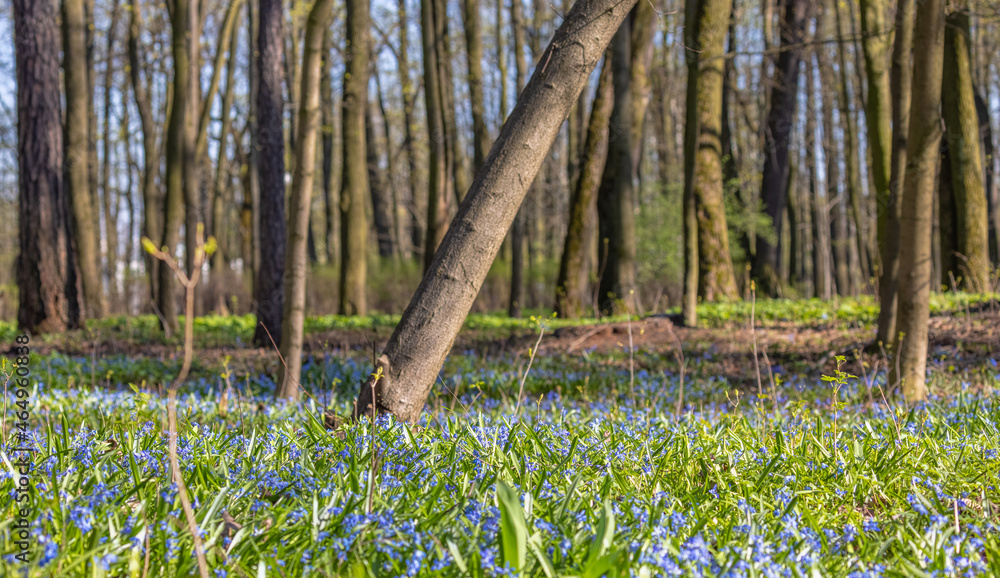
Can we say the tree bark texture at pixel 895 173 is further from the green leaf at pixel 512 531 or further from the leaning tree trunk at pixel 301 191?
the green leaf at pixel 512 531

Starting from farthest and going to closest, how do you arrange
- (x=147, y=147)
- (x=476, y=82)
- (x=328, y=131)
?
(x=328, y=131) → (x=147, y=147) → (x=476, y=82)

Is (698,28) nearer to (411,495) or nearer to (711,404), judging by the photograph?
(711,404)

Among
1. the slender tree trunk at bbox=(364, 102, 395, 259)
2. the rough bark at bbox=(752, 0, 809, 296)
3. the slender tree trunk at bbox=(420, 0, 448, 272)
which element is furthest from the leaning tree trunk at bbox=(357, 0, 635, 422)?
the slender tree trunk at bbox=(364, 102, 395, 259)

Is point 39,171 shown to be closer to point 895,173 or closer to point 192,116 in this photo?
point 192,116

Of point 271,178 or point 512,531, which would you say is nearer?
point 512,531

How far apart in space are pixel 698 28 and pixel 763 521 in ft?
29.6

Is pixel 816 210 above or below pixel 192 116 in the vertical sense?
below

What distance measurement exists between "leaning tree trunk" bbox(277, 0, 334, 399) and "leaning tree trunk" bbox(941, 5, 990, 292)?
9747 mm

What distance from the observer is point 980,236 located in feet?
33.8

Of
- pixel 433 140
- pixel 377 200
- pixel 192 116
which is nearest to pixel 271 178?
pixel 192 116

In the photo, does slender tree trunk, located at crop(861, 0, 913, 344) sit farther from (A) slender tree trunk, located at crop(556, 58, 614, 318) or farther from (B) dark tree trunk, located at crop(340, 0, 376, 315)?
(B) dark tree trunk, located at crop(340, 0, 376, 315)

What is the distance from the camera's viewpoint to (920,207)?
4.71 m

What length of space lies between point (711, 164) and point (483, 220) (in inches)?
322

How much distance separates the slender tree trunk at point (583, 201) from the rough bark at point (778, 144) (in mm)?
4774
